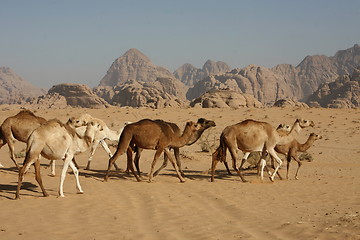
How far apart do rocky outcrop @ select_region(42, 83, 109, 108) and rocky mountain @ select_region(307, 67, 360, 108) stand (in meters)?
51.5

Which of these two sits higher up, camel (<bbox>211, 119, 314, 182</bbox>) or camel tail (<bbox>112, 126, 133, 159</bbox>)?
camel (<bbox>211, 119, 314, 182</bbox>)

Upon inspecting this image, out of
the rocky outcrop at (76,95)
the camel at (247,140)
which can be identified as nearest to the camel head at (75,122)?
the camel at (247,140)

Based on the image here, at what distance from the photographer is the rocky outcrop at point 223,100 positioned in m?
56.4

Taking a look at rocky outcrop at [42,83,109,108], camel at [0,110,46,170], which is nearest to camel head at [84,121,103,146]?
camel at [0,110,46,170]

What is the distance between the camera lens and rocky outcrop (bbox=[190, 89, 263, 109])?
5644cm

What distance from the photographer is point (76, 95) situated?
96000mm

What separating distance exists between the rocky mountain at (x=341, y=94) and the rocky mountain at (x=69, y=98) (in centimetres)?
5179

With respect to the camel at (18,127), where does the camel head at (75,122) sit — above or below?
above

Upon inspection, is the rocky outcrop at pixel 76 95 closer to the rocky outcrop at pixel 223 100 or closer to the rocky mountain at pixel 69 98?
the rocky mountain at pixel 69 98

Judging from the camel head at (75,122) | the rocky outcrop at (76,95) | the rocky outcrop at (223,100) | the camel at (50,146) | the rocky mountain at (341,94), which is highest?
the rocky mountain at (341,94)

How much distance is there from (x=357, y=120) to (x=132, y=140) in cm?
3158

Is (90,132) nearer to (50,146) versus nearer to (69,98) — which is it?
(50,146)

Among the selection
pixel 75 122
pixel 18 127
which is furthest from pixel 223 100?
pixel 75 122

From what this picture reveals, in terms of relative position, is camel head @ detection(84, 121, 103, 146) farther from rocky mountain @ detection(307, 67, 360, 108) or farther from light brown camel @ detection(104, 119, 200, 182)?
rocky mountain @ detection(307, 67, 360, 108)
